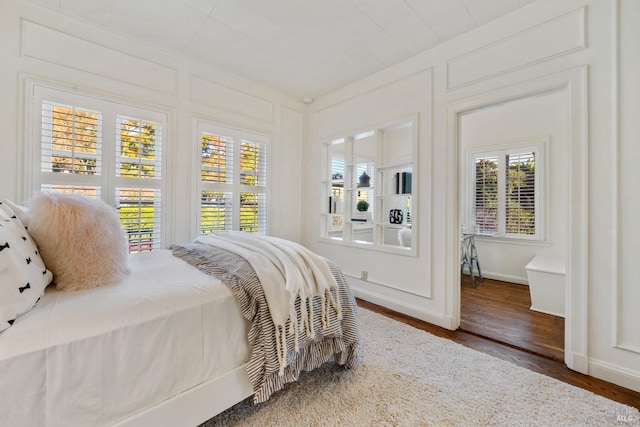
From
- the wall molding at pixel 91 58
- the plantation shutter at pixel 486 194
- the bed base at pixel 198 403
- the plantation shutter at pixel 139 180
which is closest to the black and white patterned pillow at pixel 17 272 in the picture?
the bed base at pixel 198 403

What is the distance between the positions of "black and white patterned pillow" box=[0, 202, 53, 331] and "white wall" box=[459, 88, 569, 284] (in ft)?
12.6

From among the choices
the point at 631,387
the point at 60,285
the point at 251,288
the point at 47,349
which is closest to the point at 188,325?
the point at 251,288

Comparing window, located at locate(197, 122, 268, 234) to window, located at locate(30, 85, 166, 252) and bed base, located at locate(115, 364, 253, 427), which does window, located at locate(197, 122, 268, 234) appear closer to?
window, located at locate(30, 85, 166, 252)

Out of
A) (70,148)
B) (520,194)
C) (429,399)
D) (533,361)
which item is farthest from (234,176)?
(520,194)

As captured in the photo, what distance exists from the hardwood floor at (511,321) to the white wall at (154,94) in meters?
2.39

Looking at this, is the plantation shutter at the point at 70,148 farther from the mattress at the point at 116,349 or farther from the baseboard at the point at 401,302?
the baseboard at the point at 401,302

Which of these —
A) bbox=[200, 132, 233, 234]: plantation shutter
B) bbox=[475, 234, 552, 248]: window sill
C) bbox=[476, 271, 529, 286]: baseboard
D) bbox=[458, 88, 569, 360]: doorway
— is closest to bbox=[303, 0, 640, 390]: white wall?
bbox=[458, 88, 569, 360]: doorway

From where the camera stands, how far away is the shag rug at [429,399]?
4.61 feet

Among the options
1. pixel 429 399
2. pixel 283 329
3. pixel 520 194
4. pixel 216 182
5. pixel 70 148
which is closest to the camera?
pixel 283 329

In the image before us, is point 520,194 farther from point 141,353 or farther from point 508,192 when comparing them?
point 141,353

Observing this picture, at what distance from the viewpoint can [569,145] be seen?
1.90 metres

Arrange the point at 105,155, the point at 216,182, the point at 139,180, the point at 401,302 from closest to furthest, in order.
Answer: the point at 105,155 → the point at 139,180 → the point at 401,302 → the point at 216,182

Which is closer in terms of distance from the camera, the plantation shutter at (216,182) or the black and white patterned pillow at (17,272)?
the black and white patterned pillow at (17,272)

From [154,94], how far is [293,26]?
151 centimetres
